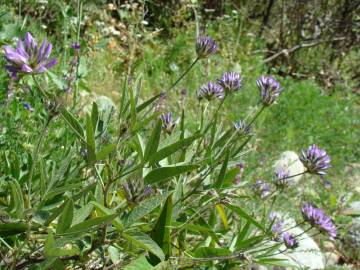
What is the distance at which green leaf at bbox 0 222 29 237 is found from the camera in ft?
3.79

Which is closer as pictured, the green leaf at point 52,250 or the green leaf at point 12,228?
the green leaf at point 52,250

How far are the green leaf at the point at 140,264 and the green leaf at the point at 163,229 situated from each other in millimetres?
30

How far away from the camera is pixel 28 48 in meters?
1.07

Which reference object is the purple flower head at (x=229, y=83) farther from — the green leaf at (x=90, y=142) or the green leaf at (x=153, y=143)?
the green leaf at (x=90, y=142)

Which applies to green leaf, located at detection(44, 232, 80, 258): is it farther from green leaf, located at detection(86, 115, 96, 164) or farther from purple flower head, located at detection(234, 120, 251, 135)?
purple flower head, located at detection(234, 120, 251, 135)

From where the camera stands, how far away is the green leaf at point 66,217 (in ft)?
3.50

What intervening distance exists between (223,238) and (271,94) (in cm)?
57

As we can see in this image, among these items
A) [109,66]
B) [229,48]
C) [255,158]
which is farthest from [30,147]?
[229,48]

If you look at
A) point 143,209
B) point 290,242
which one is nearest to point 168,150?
point 143,209

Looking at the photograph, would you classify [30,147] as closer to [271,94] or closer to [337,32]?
[271,94]

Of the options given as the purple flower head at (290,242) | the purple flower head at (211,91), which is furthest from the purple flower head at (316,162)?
the purple flower head at (211,91)

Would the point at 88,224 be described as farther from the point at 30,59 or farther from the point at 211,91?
the point at 211,91

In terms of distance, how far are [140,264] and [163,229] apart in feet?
0.33

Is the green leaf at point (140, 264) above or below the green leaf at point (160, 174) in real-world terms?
below
